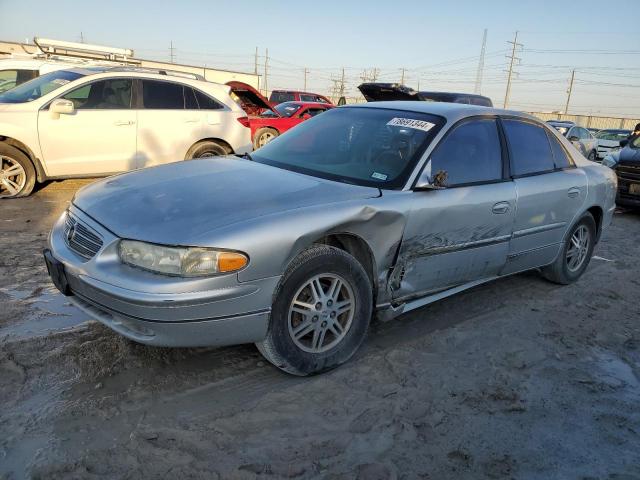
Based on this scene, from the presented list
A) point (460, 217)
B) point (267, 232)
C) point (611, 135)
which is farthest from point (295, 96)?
point (267, 232)

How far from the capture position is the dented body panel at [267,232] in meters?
2.51

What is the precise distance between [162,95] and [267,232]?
580 centimetres

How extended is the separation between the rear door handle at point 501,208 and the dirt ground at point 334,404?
854 mm

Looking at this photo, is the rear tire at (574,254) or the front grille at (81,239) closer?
the front grille at (81,239)

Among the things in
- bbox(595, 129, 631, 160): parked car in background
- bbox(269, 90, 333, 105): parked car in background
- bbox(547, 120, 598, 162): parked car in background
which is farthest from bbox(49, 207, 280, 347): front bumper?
bbox(595, 129, 631, 160): parked car in background

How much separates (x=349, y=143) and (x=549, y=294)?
238cm

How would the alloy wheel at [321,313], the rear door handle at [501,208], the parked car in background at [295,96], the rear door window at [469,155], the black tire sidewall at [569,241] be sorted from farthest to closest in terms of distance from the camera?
1. the parked car in background at [295,96]
2. the black tire sidewall at [569,241]
3. the rear door handle at [501,208]
4. the rear door window at [469,155]
5. the alloy wheel at [321,313]

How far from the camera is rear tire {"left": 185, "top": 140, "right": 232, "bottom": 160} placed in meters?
7.80

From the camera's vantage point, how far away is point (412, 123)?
143 inches

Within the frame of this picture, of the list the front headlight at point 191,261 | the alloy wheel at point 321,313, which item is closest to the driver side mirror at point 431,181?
the alloy wheel at point 321,313

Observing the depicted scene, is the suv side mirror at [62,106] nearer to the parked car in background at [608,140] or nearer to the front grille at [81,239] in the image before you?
the front grille at [81,239]

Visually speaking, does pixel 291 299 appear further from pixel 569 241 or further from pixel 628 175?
pixel 628 175

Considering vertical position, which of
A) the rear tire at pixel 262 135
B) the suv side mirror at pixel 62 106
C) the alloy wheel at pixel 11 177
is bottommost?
the alloy wheel at pixel 11 177

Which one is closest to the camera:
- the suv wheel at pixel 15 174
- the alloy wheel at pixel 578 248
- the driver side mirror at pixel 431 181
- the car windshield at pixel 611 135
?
the driver side mirror at pixel 431 181
